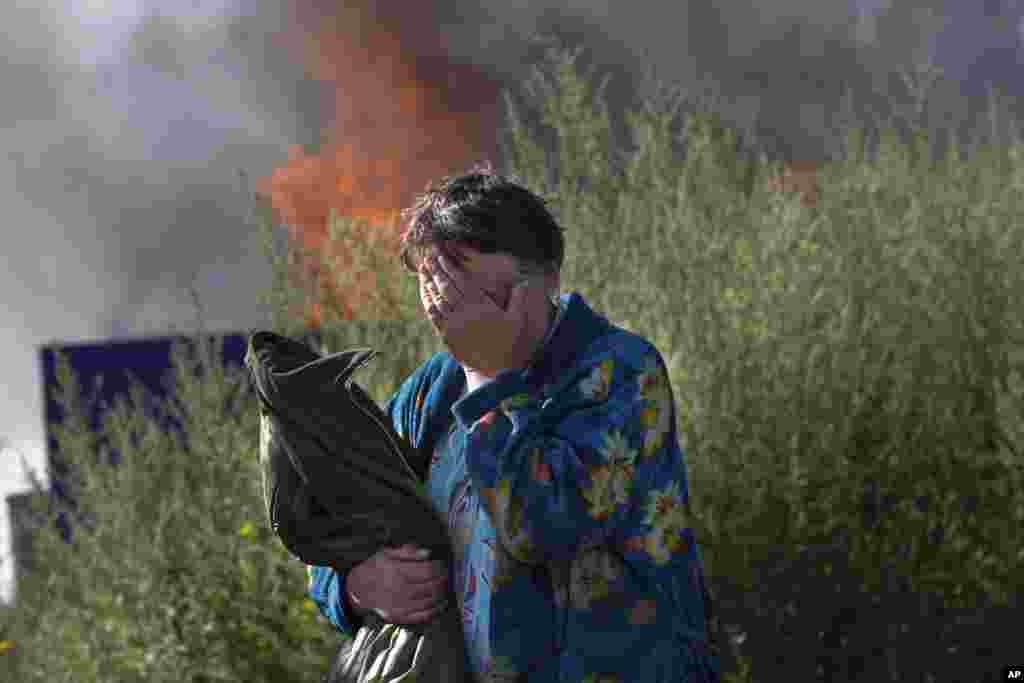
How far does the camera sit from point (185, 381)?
193 inches

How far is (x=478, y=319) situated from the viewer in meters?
1.96

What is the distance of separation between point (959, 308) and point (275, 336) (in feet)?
11.3

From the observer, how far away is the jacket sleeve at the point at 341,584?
221cm

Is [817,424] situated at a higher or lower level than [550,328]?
lower

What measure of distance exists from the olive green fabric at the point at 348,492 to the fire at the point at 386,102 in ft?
29.0

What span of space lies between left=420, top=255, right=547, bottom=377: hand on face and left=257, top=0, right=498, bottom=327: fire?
8902 mm

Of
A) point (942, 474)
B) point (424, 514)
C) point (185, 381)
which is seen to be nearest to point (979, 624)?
point (942, 474)

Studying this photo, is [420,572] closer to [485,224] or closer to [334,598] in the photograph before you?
[334,598]

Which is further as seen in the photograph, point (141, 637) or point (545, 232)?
point (141, 637)

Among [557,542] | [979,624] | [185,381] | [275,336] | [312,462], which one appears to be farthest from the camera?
[185,381]

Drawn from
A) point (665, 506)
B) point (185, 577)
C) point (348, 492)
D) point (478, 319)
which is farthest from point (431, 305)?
point (185, 577)

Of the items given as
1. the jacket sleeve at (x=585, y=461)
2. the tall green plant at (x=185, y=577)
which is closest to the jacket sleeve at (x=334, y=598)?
the jacket sleeve at (x=585, y=461)

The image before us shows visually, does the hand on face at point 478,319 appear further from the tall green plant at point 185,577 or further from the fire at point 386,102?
the fire at point 386,102

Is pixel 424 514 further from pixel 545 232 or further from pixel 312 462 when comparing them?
pixel 545 232
